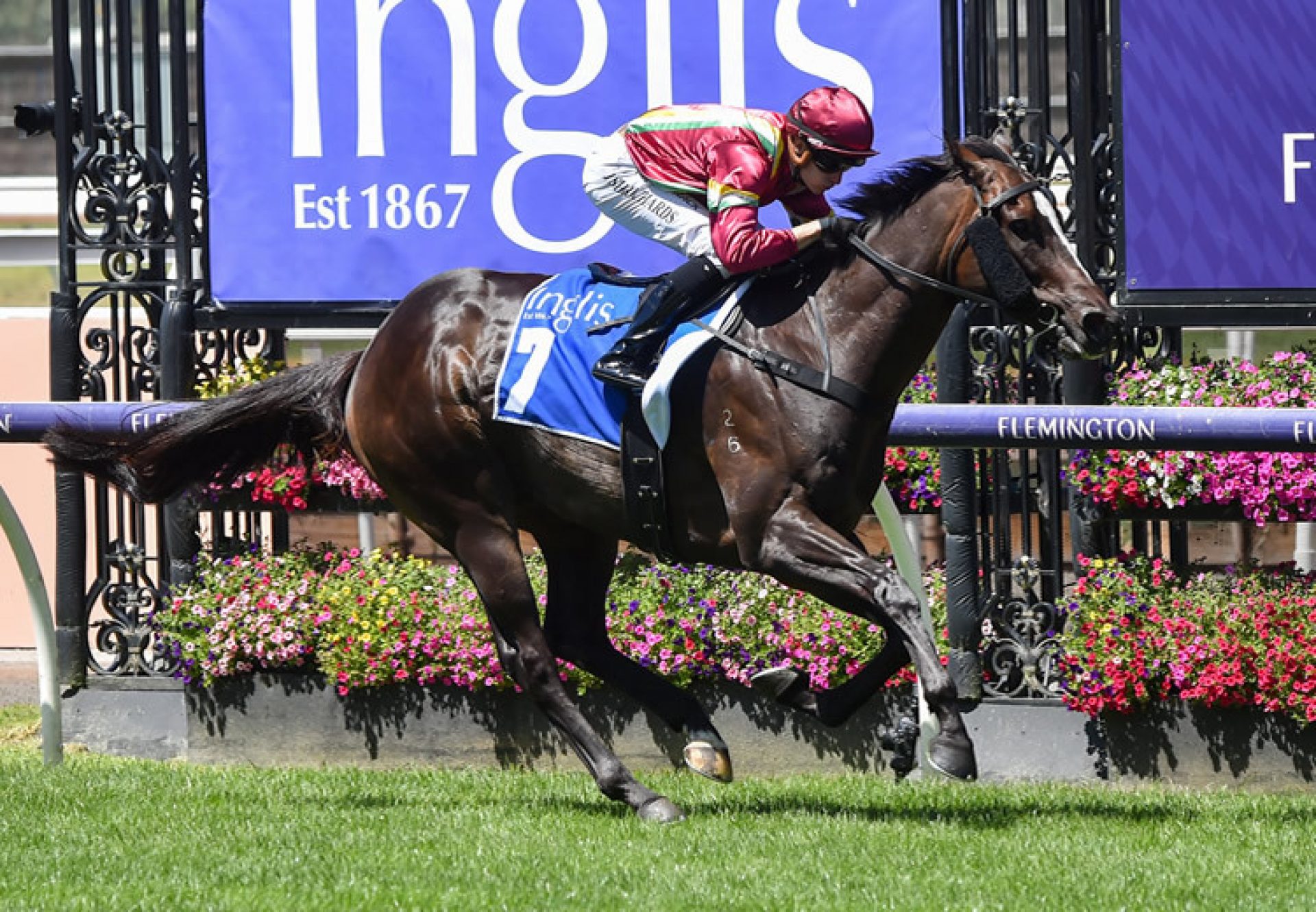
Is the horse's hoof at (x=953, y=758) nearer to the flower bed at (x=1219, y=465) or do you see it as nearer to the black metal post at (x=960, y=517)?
the flower bed at (x=1219, y=465)

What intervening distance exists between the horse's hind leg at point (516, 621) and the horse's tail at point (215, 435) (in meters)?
0.72

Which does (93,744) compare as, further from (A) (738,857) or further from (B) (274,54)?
(A) (738,857)

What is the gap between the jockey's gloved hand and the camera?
5.67m

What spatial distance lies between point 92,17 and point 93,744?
Answer: 2.93 meters

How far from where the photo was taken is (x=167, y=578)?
803 centimetres

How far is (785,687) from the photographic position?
5656mm

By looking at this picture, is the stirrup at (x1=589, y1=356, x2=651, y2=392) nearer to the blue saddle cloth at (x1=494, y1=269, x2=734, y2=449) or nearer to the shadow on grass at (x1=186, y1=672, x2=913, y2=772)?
the blue saddle cloth at (x1=494, y1=269, x2=734, y2=449)

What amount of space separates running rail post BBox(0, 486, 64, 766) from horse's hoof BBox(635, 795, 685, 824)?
7.75 feet

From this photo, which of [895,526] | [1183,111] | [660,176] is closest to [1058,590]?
[895,526]

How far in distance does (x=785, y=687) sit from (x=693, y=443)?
75 centimetres

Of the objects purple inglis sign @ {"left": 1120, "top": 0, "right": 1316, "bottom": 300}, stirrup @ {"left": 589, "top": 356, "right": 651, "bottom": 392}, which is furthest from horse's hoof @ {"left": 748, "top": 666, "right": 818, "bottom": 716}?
purple inglis sign @ {"left": 1120, "top": 0, "right": 1316, "bottom": 300}

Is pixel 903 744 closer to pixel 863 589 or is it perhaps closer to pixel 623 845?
pixel 863 589

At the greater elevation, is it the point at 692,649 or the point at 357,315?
the point at 357,315

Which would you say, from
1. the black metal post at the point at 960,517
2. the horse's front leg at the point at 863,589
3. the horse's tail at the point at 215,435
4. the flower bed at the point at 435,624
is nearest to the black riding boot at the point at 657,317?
the horse's front leg at the point at 863,589
